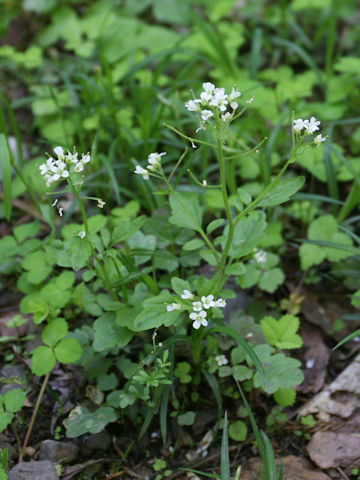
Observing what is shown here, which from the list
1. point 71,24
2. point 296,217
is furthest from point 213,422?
point 71,24

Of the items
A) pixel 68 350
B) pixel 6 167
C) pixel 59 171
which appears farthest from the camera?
pixel 6 167

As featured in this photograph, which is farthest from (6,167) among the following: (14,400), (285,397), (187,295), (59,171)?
(285,397)

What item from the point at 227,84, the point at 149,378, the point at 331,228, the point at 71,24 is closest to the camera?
the point at 149,378

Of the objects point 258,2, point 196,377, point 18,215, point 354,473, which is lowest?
point 354,473

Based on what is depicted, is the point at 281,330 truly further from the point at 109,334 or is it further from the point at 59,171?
the point at 59,171

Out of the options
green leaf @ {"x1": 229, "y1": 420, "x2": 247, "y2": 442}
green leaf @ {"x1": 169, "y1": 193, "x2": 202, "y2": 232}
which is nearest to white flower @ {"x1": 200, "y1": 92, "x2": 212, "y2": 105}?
green leaf @ {"x1": 169, "y1": 193, "x2": 202, "y2": 232}

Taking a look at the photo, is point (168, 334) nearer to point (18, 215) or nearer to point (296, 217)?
point (296, 217)
